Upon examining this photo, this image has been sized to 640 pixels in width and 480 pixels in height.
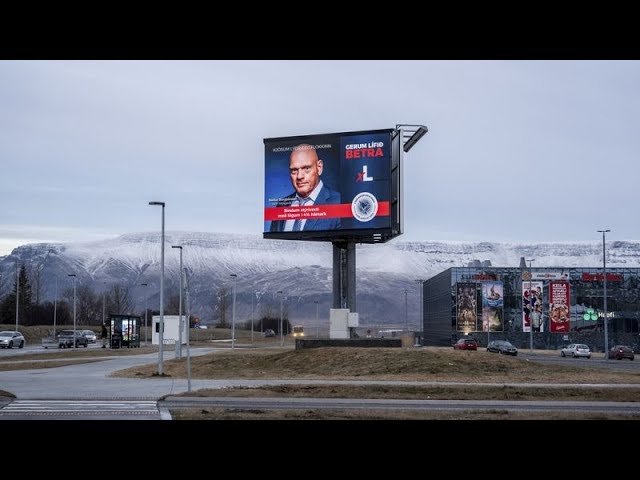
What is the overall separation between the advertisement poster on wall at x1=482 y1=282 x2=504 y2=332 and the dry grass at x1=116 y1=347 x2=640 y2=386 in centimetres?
6342

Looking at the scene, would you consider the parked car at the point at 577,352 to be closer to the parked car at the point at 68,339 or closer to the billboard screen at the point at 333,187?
the billboard screen at the point at 333,187

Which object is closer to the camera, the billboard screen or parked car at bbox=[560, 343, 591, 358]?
the billboard screen

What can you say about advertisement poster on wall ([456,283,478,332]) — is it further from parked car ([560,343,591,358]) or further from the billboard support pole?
the billboard support pole

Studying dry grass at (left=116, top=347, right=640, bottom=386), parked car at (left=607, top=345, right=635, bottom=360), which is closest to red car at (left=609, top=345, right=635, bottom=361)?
parked car at (left=607, top=345, right=635, bottom=360)

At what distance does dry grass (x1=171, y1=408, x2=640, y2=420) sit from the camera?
73.8 feet

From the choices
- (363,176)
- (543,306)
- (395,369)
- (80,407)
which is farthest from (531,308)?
(80,407)

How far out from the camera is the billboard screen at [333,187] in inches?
1986

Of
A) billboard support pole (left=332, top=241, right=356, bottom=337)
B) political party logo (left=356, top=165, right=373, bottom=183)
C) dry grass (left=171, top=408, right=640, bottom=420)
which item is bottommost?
dry grass (left=171, top=408, right=640, bottom=420)

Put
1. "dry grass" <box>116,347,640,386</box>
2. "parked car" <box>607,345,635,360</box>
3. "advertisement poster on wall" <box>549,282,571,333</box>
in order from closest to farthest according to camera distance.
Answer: "dry grass" <box>116,347,640,386</box>
"parked car" <box>607,345,635,360</box>
"advertisement poster on wall" <box>549,282,571,333</box>
